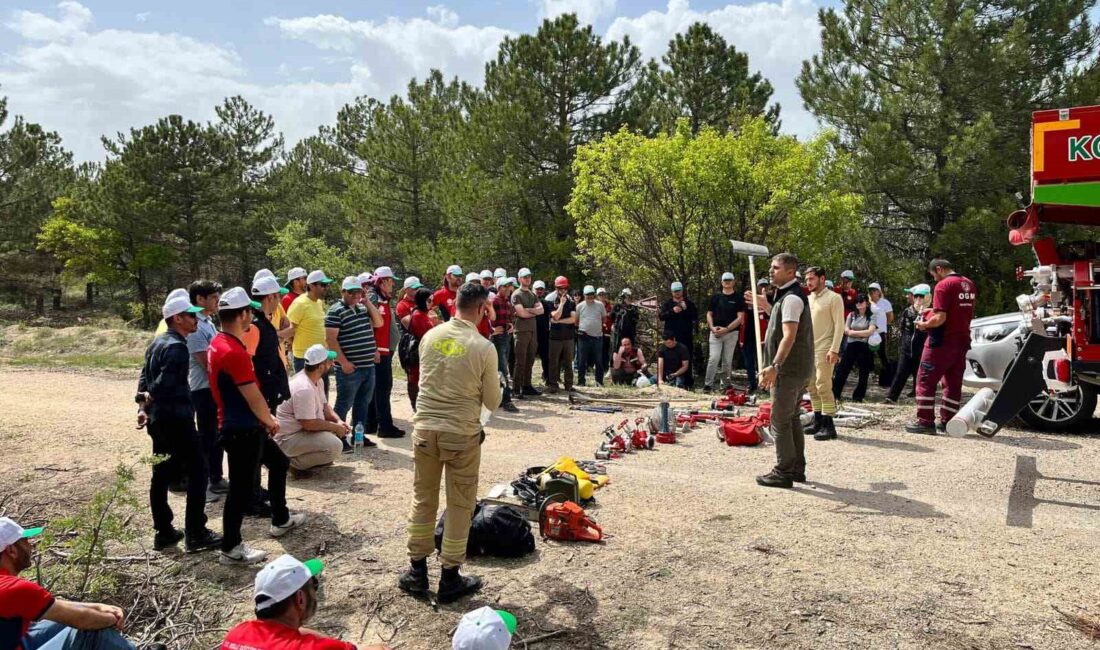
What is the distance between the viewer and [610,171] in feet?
51.2

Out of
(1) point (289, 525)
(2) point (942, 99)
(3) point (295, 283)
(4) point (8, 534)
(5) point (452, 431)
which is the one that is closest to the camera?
(4) point (8, 534)

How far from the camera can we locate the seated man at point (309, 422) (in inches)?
256

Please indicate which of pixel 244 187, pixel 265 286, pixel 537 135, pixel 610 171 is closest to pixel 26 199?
pixel 244 187

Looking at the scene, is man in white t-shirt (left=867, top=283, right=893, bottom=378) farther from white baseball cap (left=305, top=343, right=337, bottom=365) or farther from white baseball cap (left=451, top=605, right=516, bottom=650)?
white baseball cap (left=451, top=605, right=516, bottom=650)

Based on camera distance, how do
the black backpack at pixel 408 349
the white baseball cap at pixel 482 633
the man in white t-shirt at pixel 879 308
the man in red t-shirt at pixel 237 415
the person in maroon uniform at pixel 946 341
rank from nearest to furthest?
1. the white baseball cap at pixel 482 633
2. the man in red t-shirt at pixel 237 415
3. the person in maroon uniform at pixel 946 341
4. the black backpack at pixel 408 349
5. the man in white t-shirt at pixel 879 308

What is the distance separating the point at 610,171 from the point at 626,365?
15.2ft

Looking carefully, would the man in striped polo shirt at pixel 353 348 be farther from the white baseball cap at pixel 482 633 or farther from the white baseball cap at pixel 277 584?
the white baseball cap at pixel 482 633

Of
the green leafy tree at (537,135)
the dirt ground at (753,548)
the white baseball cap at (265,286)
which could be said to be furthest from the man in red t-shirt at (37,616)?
the green leafy tree at (537,135)

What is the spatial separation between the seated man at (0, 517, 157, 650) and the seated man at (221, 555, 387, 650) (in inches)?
33.9

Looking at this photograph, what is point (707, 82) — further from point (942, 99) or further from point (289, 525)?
point (289, 525)

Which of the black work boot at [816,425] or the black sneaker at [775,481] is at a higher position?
the black work boot at [816,425]

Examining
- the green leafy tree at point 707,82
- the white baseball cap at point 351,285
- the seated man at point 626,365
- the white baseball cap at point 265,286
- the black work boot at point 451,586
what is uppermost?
the green leafy tree at point 707,82

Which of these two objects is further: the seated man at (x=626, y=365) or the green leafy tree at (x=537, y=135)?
the green leafy tree at (x=537, y=135)

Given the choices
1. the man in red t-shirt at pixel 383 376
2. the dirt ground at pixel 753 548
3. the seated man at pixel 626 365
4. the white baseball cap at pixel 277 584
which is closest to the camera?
the white baseball cap at pixel 277 584
